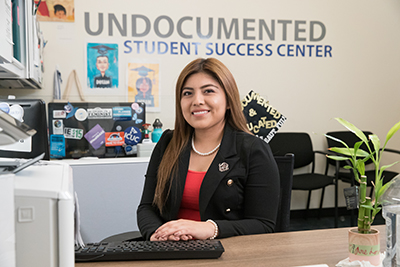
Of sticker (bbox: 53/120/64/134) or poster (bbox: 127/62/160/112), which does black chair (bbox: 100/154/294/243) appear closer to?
sticker (bbox: 53/120/64/134)

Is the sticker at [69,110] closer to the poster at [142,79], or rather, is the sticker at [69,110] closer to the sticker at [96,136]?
the sticker at [96,136]

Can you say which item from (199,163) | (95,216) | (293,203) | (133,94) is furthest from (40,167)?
→ (293,203)

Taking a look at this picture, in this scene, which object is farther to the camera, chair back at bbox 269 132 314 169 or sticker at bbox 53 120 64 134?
chair back at bbox 269 132 314 169

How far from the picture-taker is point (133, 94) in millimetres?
3715

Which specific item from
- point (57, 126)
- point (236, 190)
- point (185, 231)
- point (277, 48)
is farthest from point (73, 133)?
point (277, 48)

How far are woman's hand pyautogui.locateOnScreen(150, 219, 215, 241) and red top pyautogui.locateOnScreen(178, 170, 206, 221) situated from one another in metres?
0.25

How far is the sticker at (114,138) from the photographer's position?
8.35ft

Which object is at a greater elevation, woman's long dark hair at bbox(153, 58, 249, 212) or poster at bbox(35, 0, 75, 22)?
poster at bbox(35, 0, 75, 22)

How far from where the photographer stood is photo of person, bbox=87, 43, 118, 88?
3.58m

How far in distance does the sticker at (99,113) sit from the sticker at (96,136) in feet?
0.23

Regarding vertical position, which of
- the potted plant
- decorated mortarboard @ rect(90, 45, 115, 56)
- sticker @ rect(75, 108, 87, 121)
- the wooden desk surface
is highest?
decorated mortarboard @ rect(90, 45, 115, 56)

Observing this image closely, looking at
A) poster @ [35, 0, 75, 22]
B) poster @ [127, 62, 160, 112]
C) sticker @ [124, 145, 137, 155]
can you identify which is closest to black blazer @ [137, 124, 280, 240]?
sticker @ [124, 145, 137, 155]

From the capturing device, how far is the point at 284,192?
1487 mm

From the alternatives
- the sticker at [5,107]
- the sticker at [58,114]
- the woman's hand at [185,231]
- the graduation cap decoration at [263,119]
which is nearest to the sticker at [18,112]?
the sticker at [5,107]
